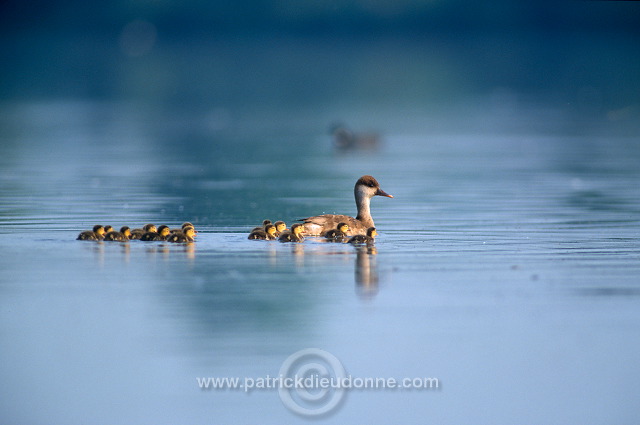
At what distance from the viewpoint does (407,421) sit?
34.9 ft

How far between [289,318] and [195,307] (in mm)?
1013

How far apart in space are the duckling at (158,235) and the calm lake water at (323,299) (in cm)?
43

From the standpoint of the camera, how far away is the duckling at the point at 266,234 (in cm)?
1830

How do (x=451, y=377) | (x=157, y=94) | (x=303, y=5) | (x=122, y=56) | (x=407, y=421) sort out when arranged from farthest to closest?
1. (x=303, y=5)
2. (x=122, y=56)
3. (x=157, y=94)
4. (x=451, y=377)
5. (x=407, y=421)

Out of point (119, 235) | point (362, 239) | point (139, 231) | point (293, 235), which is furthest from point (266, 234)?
point (119, 235)

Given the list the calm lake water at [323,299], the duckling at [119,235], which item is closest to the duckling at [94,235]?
the duckling at [119,235]

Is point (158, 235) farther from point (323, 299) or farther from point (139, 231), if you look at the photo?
point (323, 299)

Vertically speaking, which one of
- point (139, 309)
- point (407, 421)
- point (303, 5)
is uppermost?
point (303, 5)

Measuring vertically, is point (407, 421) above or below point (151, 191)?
below

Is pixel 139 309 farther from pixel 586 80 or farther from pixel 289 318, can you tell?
pixel 586 80

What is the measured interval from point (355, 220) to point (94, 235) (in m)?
3.63

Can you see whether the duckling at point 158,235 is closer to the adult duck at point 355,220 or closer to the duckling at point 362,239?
the adult duck at point 355,220

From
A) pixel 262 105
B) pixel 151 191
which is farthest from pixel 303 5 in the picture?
pixel 151 191

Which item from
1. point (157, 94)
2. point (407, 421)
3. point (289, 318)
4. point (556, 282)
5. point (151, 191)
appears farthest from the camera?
point (157, 94)
